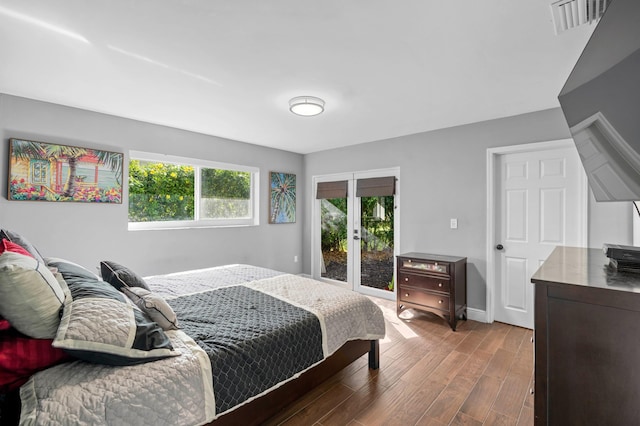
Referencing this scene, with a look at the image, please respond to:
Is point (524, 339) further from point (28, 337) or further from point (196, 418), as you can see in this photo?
point (28, 337)

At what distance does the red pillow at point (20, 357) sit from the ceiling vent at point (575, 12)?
286cm

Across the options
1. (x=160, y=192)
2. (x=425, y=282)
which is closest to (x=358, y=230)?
(x=425, y=282)

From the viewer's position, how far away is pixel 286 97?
2.80m

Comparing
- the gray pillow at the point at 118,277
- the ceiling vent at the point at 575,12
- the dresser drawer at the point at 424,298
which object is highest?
the ceiling vent at the point at 575,12

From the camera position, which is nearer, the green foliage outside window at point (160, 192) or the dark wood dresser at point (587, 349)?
the dark wood dresser at point (587, 349)

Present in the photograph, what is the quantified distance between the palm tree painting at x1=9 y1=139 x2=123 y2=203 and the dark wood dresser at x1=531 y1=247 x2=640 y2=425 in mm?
3890

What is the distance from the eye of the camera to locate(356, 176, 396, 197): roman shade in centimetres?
432

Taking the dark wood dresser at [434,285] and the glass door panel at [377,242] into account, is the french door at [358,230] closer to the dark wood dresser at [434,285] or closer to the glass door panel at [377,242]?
the glass door panel at [377,242]

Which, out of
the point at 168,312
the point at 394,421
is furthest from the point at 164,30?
the point at 394,421

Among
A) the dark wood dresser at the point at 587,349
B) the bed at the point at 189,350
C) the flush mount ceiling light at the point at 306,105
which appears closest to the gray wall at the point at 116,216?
the bed at the point at 189,350

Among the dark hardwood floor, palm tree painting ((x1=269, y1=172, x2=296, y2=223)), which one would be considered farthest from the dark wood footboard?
palm tree painting ((x1=269, y1=172, x2=296, y2=223))

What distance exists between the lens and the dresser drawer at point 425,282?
3326 millimetres

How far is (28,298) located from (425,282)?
3.36 m

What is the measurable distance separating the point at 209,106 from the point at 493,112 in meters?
3.01
